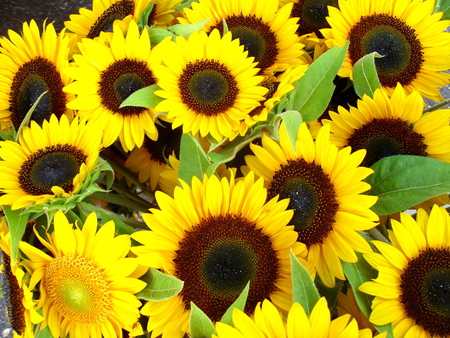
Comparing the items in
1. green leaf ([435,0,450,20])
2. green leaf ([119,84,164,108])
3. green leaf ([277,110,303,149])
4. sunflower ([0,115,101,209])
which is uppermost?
green leaf ([435,0,450,20])

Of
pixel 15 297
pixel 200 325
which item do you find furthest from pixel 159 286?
pixel 15 297

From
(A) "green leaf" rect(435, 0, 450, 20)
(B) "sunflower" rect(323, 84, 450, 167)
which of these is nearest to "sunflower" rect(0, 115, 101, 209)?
(B) "sunflower" rect(323, 84, 450, 167)

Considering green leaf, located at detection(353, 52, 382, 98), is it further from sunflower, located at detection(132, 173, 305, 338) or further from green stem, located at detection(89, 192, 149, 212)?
green stem, located at detection(89, 192, 149, 212)

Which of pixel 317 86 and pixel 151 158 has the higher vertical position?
pixel 317 86

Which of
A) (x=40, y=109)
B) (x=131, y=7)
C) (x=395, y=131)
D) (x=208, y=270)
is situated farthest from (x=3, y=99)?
(x=395, y=131)

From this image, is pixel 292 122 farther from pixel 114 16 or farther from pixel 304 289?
pixel 114 16

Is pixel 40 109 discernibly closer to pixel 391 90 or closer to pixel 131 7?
pixel 131 7
